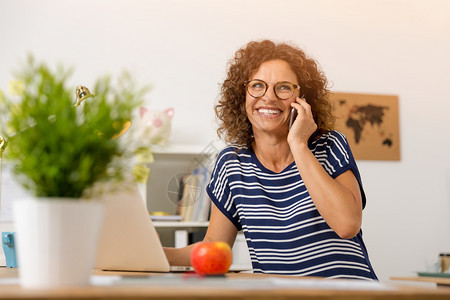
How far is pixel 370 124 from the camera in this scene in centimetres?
347

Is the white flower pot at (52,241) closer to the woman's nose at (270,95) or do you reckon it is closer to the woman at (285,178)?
the woman at (285,178)

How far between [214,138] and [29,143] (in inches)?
101

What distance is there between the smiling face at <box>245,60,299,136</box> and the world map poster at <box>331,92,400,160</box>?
1.65 m

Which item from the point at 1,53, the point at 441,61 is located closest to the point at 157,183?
the point at 1,53

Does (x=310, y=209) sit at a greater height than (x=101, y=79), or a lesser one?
lesser

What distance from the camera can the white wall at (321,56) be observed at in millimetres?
3115

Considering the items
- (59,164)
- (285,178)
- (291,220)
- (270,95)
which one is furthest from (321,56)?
(59,164)

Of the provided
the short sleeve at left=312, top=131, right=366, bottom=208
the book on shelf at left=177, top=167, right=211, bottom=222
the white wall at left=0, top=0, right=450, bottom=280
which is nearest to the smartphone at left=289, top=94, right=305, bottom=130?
the short sleeve at left=312, top=131, right=366, bottom=208

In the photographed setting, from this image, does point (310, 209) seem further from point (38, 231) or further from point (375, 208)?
point (375, 208)

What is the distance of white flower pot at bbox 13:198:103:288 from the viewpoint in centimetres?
62

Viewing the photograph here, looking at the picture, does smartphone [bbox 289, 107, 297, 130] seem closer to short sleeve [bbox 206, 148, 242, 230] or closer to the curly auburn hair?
the curly auburn hair

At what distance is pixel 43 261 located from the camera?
2.03 ft

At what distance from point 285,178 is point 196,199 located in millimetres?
1277

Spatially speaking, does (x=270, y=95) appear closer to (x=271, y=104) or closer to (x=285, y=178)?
(x=271, y=104)
